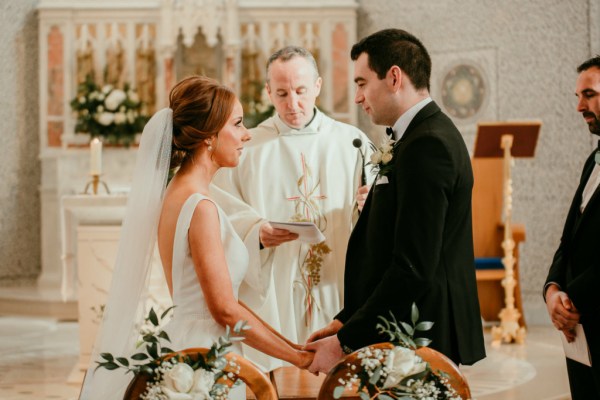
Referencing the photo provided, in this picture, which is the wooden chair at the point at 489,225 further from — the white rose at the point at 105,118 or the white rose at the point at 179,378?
the white rose at the point at 179,378

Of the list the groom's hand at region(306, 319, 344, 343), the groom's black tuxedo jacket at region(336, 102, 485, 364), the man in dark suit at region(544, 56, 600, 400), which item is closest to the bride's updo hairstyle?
the groom's black tuxedo jacket at region(336, 102, 485, 364)

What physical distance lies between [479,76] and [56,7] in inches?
194

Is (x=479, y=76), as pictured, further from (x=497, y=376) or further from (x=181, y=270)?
(x=181, y=270)

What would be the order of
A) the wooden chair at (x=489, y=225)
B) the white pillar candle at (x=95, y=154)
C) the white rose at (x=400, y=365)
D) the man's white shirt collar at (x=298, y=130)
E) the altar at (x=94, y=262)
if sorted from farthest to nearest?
the wooden chair at (x=489, y=225)
the white pillar candle at (x=95, y=154)
the altar at (x=94, y=262)
the man's white shirt collar at (x=298, y=130)
the white rose at (x=400, y=365)

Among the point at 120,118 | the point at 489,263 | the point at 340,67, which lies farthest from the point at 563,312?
the point at 340,67

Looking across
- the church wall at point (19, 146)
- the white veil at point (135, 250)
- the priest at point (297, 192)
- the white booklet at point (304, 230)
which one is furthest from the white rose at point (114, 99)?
the white veil at point (135, 250)

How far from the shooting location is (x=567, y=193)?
27.7 ft

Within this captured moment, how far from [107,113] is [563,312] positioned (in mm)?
6949

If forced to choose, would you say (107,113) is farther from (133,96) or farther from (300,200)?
(300,200)

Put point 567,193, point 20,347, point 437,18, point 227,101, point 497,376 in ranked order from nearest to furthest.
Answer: point 227,101
point 497,376
point 20,347
point 567,193
point 437,18

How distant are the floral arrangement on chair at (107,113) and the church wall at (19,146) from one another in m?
1.03

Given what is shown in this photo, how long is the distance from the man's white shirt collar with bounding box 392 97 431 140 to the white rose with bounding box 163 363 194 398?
0.98m

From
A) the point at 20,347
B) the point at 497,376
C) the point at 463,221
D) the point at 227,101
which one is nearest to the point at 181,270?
the point at 227,101

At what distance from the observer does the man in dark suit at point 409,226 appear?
7.34 feet
